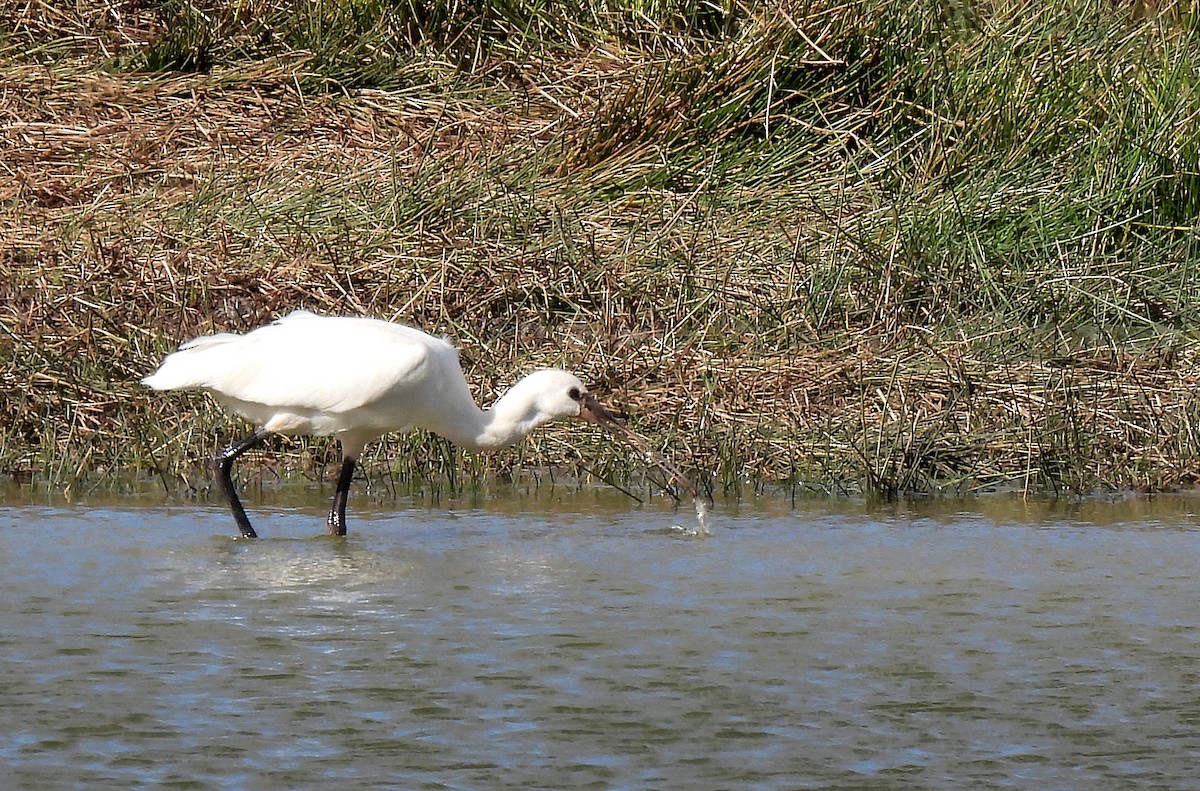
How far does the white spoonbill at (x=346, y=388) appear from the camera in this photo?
6906 mm

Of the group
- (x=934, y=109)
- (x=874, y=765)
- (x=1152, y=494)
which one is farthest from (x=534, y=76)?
(x=874, y=765)

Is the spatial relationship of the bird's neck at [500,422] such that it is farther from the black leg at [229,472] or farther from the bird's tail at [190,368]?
the bird's tail at [190,368]

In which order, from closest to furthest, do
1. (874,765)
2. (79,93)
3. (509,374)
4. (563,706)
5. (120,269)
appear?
(874,765)
(563,706)
(509,374)
(120,269)
(79,93)

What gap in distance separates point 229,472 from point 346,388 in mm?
555

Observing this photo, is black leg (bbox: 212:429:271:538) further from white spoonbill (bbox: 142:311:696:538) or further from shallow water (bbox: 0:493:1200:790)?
shallow water (bbox: 0:493:1200:790)

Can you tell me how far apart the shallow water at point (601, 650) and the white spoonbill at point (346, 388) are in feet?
0.95

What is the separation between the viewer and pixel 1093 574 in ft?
20.0

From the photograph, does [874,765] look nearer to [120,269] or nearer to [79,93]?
[120,269]

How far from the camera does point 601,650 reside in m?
5.02

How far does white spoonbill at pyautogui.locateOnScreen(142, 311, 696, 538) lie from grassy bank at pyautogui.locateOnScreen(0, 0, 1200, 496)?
843 millimetres

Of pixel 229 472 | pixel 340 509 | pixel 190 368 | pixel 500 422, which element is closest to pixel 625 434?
pixel 500 422

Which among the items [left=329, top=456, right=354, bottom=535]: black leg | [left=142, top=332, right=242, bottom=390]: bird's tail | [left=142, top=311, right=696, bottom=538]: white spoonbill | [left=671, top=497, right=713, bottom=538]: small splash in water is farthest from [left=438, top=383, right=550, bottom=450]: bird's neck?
[left=142, top=332, right=242, bottom=390]: bird's tail

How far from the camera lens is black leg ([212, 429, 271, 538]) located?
6840 mm

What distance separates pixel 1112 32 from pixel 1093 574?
570 centimetres
